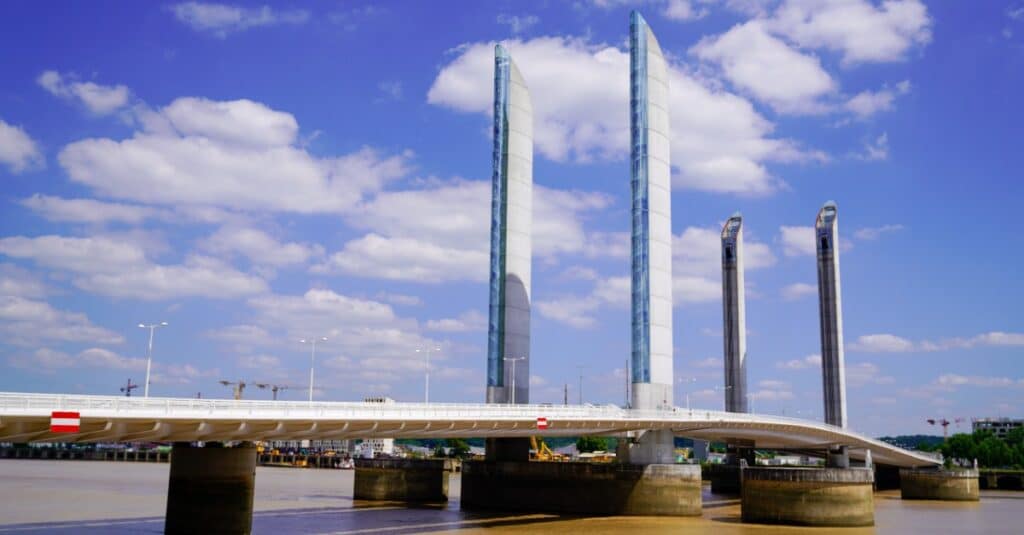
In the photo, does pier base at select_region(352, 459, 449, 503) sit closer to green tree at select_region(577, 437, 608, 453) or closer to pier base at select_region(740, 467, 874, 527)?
pier base at select_region(740, 467, 874, 527)

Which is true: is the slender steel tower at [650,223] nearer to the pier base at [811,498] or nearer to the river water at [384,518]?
the pier base at [811,498]

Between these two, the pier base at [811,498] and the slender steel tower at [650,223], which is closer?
the pier base at [811,498]

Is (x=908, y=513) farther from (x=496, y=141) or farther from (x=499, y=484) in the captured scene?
(x=496, y=141)

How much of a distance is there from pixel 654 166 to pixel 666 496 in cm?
2260

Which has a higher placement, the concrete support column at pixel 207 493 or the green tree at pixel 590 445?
the green tree at pixel 590 445

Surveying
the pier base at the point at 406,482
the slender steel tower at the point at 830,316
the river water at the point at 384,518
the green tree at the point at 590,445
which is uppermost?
the slender steel tower at the point at 830,316

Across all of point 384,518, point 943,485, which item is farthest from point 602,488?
point 943,485

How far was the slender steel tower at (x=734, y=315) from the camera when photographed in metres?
106

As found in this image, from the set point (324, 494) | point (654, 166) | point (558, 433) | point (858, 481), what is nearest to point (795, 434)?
point (858, 481)

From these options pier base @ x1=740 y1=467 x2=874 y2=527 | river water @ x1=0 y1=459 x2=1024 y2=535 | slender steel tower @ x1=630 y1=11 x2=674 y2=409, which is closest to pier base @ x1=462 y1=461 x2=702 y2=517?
river water @ x1=0 y1=459 x2=1024 y2=535

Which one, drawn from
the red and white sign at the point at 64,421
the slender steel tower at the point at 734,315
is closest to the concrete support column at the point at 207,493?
the red and white sign at the point at 64,421

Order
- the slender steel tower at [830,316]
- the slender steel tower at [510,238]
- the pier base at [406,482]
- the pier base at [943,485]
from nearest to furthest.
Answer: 1. the pier base at [406,482]
2. the slender steel tower at [510,238]
3. the pier base at [943,485]
4. the slender steel tower at [830,316]

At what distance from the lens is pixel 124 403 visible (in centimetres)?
2961

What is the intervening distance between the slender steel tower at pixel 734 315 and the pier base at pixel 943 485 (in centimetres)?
2034
